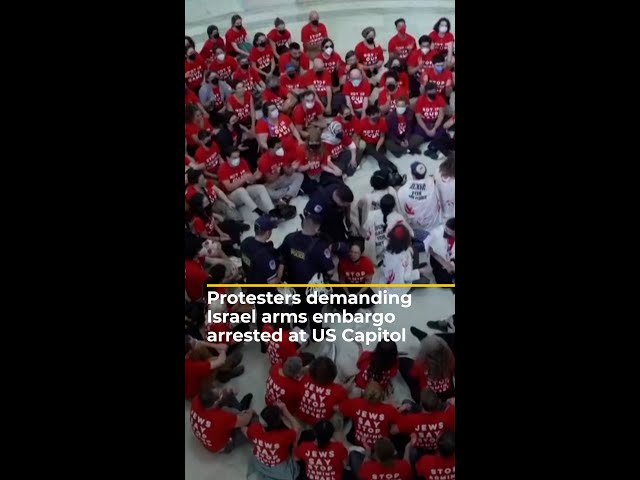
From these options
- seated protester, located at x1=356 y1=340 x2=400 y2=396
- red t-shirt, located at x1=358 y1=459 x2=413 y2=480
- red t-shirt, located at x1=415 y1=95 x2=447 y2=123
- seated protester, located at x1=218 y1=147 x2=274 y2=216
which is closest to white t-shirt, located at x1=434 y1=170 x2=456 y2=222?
red t-shirt, located at x1=415 y1=95 x2=447 y2=123

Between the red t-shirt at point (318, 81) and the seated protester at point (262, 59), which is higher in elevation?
the seated protester at point (262, 59)

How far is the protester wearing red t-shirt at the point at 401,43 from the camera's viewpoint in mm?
3443

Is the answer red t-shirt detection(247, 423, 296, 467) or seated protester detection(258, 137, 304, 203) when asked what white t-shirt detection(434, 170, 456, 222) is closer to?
seated protester detection(258, 137, 304, 203)

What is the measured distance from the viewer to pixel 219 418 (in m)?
3.12

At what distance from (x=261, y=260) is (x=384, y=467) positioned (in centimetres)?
122

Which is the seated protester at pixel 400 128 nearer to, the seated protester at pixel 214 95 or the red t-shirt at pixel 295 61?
the red t-shirt at pixel 295 61

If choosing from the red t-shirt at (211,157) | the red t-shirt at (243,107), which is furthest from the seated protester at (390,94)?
the red t-shirt at (211,157)

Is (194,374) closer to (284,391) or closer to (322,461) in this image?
(284,391)

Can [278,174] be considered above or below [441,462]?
above

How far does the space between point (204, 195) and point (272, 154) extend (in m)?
0.51

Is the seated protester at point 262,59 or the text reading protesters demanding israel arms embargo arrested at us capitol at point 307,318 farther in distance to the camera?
the seated protester at point 262,59

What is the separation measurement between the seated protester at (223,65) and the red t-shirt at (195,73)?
0.08 metres

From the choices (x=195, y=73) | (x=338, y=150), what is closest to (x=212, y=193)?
(x=195, y=73)

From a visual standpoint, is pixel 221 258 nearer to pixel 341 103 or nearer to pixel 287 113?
pixel 287 113
